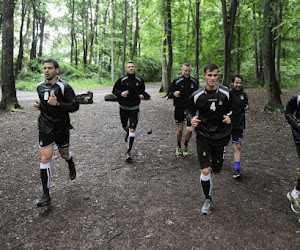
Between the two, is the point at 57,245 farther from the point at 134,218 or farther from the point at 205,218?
the point at 205,218

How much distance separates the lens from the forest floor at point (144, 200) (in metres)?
3.63

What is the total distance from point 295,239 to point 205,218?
1205mm

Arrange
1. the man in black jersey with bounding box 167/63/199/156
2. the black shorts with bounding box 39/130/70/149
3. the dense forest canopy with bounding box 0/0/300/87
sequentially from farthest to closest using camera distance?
the dense forest canopy with bounding box 0/0/300/87 → the man in black jersey with bounding box 167/63/199/156 → the black shorts with bounding box 39/130/70/149

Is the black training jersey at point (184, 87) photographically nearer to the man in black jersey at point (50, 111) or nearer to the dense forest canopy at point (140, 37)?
the man in black jersey at point (50, 111)

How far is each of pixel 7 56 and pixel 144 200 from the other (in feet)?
→ 38.9

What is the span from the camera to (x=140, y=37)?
40.7 m

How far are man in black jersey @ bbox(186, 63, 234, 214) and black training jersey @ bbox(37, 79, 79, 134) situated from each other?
2131 millimetres

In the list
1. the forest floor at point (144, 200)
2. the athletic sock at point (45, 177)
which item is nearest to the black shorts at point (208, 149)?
the forest floor at point (144, 200)

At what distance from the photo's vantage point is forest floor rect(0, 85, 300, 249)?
363 cm

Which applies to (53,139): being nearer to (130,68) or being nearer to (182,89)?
(130,68)

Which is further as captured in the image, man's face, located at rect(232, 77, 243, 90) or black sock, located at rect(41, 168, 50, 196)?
man's face, located at rect(232, 77, 243, 90)

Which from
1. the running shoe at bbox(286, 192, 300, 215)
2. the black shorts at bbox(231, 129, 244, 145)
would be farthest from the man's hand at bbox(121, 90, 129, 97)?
the running shoe at bbox(286, 192, 300, 215)

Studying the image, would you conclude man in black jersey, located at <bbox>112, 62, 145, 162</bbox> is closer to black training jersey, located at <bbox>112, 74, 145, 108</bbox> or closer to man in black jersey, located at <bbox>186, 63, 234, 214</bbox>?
black training jersey, located at <bbox>112, 74, 145, 108</bbox>

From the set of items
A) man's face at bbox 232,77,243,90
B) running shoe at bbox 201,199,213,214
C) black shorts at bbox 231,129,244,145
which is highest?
man's face at bbox 232,77,243,90
